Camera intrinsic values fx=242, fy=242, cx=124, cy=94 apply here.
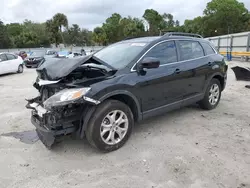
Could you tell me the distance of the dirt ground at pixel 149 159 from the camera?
9.49ft

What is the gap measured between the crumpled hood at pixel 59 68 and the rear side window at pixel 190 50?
1.91 m

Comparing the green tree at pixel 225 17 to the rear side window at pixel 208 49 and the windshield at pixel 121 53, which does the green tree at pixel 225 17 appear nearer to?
the rear side window at pixel 208 49

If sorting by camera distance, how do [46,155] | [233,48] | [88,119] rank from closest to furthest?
[88,119]
[46,155]
[233,48]

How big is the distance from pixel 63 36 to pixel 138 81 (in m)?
59.1

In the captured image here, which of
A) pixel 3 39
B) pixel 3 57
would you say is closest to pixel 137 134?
pixel 3 57

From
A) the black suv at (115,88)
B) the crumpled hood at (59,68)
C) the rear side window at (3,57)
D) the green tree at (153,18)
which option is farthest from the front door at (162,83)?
the green tree at (153,18)

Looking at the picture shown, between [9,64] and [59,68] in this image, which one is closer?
[59,68]

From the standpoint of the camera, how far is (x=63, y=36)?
2330 inches

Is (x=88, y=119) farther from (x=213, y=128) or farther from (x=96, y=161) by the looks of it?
(x=213, y=128)

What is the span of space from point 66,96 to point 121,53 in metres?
1.51

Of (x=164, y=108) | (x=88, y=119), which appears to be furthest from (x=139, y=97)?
(x=88, y=119)

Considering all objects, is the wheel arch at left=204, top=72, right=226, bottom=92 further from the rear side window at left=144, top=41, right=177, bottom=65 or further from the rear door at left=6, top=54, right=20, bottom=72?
the rear door at left=6, top=54, right=20, bottom=72

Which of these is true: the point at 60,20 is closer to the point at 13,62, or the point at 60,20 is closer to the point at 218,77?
the point at 13,62

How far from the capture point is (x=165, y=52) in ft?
14.3
